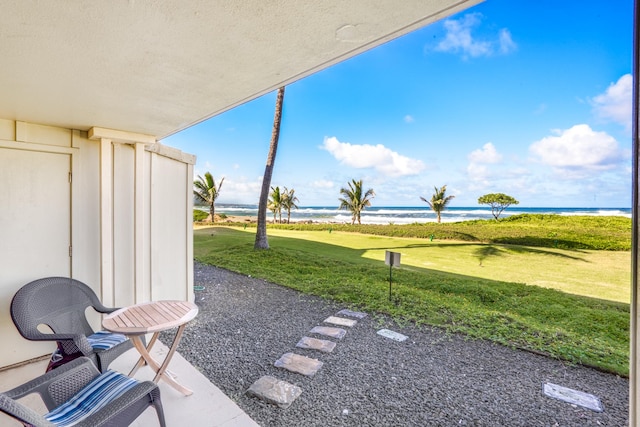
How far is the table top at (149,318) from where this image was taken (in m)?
2.06

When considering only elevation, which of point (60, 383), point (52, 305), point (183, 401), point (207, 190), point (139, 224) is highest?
point (207, 190)

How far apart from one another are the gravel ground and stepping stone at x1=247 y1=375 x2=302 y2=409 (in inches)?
2.2

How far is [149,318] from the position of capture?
2.26m

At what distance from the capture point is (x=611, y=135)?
20.3 feet

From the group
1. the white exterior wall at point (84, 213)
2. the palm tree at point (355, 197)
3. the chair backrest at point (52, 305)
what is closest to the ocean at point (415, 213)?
the palm tree at point (355, 197)

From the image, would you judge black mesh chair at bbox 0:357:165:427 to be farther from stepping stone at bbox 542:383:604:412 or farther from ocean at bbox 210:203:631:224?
ocean at bbox 210:203:631:224

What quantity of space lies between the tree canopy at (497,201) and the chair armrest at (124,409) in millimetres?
11861

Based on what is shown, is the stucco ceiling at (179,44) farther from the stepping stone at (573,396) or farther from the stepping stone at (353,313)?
the stepping stone at (353,313)

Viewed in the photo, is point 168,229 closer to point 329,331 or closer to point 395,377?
point 329,331

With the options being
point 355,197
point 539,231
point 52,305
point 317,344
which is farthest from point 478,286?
point 355,197

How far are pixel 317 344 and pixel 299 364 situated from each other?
1.64 feet

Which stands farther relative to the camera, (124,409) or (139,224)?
(139,224)

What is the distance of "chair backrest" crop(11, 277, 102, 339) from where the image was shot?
2311 mm

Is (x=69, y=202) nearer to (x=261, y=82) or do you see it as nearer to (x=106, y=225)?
(x=106, y=225)
